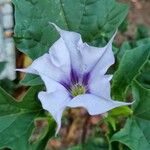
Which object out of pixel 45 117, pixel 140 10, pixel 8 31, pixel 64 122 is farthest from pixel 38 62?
pixel 140 10

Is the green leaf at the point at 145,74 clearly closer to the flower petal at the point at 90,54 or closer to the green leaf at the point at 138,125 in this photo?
the green leaf at the point at 138,125

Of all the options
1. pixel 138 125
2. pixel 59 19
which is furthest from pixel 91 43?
pixel 138 125

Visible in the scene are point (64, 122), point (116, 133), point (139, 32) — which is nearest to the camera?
point (116, 133)

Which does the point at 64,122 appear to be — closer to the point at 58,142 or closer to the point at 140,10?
the point at 58,142

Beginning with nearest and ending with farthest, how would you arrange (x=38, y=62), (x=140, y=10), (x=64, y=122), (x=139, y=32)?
1. (x=38, y=62)
2. (x=139, y=32)
3. (x=64, y=122)
4. (x=140, y=10)

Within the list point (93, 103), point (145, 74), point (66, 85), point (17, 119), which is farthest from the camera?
point (145, 74)

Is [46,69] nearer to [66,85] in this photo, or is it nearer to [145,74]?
[66,85]
